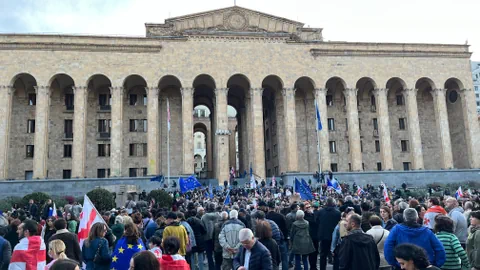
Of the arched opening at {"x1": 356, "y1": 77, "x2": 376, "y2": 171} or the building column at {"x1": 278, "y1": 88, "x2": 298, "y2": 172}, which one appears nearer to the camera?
the building column at {"x1": 278, "y1": 88, "x2": 298, "y2": 172}

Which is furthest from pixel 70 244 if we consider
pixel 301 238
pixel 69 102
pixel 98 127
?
pixel 69 102

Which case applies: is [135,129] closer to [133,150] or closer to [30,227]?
[133,150]

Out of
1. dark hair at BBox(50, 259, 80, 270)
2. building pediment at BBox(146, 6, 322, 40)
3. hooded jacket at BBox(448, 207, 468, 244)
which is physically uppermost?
building pediment at BBox(146, 6, 322, 40)

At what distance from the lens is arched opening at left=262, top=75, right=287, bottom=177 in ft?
133

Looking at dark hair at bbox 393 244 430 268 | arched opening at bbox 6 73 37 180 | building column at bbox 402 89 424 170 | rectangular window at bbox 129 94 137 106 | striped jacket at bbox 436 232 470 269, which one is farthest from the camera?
rectangular window at bbox 129 94 137 106

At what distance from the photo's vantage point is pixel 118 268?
629 cm

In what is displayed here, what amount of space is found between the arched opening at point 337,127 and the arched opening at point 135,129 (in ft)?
64.4

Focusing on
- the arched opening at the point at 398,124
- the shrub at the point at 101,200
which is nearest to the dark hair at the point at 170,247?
the shrub at the point at 101,200

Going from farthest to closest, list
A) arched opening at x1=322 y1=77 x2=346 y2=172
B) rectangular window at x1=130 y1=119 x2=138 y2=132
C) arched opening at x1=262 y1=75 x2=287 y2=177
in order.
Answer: arched opening at x1=322 y1=77 x2=346 y2=172 → arched opening at x1=262 y1=75 x2=287 y2=177 → rectangular window at x1=130 y1=119 x2=138 y2=132

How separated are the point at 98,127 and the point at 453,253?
125 ft

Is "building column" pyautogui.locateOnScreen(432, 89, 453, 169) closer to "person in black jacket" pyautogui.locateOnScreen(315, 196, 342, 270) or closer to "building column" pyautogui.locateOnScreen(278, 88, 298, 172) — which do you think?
"building column" pyautogui.locateOnScreen(278, 88, 298, 172)

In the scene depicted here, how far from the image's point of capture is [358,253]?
5973 mm

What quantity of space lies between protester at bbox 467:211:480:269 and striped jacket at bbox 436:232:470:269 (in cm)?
12

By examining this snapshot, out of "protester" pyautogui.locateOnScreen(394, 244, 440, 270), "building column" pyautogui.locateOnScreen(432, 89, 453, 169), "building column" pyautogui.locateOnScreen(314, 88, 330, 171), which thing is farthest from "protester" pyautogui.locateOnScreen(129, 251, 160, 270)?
"building column" pyautogui.locateOnScreen(432, 89, 453, 169)
